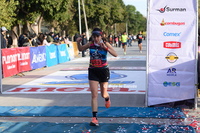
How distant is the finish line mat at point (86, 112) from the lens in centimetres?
630

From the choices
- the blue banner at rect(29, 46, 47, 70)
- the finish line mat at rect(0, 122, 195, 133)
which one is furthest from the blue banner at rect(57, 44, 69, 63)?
the finish line mat at rect(0, 122, 195, 133)

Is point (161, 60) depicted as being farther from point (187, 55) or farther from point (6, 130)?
point (6, 130)

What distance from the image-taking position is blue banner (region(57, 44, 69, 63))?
62.8ft

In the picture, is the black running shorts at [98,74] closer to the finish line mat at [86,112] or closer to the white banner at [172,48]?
the finish line mat at [86,112]

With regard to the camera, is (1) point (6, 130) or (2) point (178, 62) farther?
(2) point (178, 62)

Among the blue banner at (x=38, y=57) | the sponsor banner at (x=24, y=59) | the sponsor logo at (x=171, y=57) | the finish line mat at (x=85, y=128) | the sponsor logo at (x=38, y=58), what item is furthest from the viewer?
the sponsor logo at (x=38, y=58)

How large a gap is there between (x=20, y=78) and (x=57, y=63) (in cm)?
639

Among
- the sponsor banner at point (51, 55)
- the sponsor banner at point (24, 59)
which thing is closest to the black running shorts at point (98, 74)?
the sponsor banner at point (24, 59)

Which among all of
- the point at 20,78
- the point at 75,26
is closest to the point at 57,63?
the point at 20,78

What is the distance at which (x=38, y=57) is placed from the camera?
50.2 feet

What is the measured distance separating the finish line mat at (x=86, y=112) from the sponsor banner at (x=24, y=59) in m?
6.34

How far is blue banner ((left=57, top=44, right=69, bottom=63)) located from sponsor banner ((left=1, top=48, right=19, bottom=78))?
6271 mm

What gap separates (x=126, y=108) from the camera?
686 centimetres

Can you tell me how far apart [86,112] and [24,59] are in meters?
7.90
